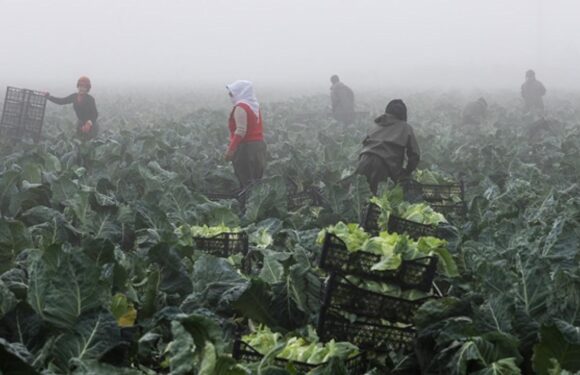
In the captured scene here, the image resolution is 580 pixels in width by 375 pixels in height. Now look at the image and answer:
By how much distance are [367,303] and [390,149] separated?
412cm

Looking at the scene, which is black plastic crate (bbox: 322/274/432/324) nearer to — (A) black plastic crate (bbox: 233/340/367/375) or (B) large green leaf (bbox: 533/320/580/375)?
(A) black plastic crate (bbox: 233/340/367/375)

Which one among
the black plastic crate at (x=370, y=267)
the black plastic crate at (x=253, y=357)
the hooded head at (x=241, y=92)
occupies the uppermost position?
the hooded head at (x=241, y=92)

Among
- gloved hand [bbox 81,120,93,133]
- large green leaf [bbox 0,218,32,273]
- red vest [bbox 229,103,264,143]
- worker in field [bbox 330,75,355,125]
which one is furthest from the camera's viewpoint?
worker in field [bbox 330,75,355,125]

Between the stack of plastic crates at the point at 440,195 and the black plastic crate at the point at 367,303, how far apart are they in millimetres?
3162

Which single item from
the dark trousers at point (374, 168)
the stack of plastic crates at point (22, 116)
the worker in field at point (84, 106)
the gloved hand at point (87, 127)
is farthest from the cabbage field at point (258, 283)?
the stack of plastic crates at point (22, 116)

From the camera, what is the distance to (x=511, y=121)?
1848 cm

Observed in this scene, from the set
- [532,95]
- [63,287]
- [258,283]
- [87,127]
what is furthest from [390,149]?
[532,95]

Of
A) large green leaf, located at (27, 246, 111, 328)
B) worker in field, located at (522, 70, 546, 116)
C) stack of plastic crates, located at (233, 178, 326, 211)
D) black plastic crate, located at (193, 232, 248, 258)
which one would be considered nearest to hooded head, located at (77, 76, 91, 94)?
stack of plastic crates, located at (233, 178, 326, 211)

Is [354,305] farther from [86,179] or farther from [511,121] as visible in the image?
[511,121]

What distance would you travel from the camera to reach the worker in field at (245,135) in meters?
8.98

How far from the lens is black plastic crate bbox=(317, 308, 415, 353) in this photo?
3.98 metres

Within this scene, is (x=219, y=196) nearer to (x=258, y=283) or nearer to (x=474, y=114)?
(x=258, y=283)

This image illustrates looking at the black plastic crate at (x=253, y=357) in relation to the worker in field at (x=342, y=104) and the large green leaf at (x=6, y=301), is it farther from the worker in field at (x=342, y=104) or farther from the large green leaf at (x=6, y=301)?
the worker in field at (x=342, y=104)

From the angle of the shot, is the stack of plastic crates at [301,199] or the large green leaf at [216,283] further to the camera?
the stack of plastic crates at [301,199]
